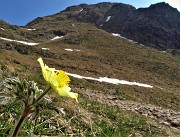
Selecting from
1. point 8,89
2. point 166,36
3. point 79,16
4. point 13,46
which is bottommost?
point 8,89

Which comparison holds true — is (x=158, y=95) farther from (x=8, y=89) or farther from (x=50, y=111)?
(x=8, y=89)

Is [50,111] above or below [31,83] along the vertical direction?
below

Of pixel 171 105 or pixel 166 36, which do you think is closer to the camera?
pixel 171 105

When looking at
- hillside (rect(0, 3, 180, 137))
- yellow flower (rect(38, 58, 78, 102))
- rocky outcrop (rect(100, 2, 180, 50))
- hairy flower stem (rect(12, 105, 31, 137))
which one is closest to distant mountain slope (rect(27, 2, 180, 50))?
rocky outcrop (rect(100, 2, 180, 50))

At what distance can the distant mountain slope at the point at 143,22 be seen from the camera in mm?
160375

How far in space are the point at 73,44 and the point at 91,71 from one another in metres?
46.8

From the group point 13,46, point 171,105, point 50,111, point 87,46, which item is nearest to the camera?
point 50,111

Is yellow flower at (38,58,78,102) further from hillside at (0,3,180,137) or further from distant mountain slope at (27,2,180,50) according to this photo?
distant mountain slope at (27,2,180,50)

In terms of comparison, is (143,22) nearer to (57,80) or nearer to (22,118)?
(57,80)

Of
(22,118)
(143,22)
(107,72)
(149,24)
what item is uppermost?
(143,22)

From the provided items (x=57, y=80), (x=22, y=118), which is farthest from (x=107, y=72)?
(x=22, y=118)

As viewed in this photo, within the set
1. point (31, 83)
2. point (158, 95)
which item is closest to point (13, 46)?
point (158, 95)

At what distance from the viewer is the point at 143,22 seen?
171 m

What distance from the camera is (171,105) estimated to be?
47625 mm
